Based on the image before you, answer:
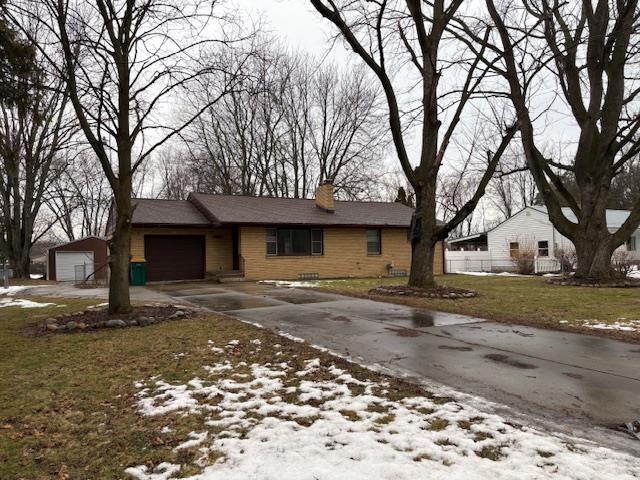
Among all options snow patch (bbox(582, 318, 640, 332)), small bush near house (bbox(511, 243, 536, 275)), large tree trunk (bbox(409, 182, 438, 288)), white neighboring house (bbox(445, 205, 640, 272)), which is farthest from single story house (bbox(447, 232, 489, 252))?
snow patch (bbox(582, 318, 640, 332))

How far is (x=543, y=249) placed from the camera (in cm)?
3159

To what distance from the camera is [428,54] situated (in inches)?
507

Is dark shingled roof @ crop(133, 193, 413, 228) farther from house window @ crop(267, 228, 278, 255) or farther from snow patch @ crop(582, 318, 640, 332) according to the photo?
snow patch @ crop(582, 318, 640, 332)

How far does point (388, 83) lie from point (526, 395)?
10.4 m

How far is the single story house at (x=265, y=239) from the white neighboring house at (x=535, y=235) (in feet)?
36.3

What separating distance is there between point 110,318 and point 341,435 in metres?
6.93

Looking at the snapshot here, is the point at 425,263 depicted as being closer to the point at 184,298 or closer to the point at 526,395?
the point at 184,298

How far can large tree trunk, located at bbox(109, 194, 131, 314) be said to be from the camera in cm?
901

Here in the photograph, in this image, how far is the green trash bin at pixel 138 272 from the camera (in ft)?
58.8

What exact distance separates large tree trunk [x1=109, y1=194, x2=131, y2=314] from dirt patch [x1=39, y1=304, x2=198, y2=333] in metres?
0.25

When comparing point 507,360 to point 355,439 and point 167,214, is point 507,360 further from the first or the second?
point 167,214

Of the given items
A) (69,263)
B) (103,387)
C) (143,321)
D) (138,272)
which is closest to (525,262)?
(138,272)

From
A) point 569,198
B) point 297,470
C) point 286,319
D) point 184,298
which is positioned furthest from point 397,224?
point 297,470

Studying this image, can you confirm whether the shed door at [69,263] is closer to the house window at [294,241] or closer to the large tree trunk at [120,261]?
the house window at [294,241]
